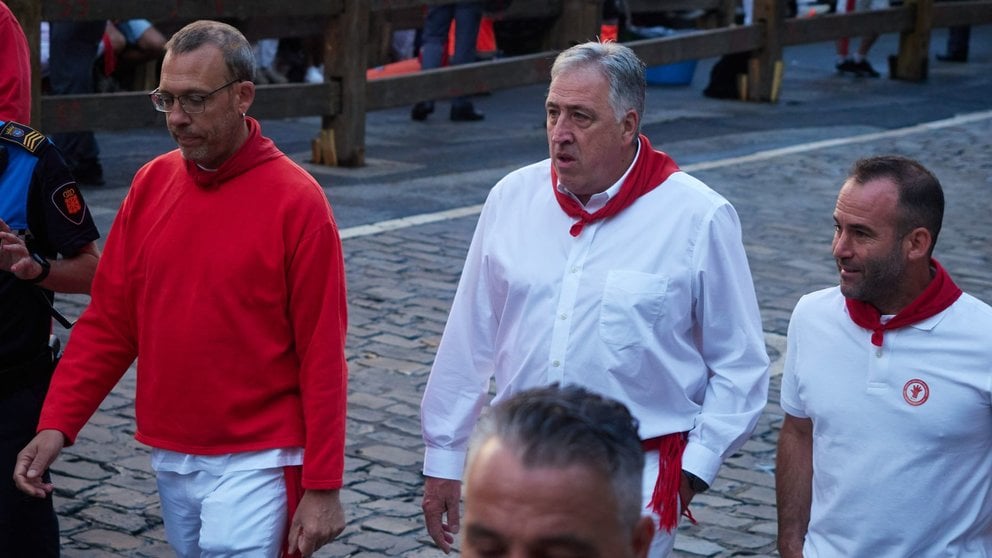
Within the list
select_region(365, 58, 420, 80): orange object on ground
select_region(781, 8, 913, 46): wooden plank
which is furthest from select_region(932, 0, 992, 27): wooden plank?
select_region(365, 58, 420, 80): orange object on ground

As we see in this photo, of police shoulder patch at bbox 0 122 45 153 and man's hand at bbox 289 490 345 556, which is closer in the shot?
man's hand at bbox 289 490 345 556

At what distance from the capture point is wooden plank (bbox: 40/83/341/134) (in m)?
10.3

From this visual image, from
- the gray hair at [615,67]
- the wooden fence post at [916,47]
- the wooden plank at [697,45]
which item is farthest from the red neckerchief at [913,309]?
the wooden fence post at [916,47]

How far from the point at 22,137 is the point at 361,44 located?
7.97 metres

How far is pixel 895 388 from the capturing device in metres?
3.77

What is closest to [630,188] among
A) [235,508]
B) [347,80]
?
[235,508]

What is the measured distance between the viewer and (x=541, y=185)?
4168mm

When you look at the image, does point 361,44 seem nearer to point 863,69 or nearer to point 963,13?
point 863,69

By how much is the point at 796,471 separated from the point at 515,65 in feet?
33.1

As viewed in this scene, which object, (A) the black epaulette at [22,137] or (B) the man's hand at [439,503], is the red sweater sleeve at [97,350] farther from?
(B) the man's hand at [439,503]

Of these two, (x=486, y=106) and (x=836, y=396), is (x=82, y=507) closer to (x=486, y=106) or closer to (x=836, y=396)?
(x=836, y=396)

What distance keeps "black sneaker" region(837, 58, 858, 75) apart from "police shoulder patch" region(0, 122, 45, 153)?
1664 centimetres

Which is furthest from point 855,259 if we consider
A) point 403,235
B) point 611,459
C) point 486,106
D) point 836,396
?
point 486,106

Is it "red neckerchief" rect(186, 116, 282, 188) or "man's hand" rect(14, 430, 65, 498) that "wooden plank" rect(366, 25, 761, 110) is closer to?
"red neckerchief" rect(186, 116, 282, 188)
